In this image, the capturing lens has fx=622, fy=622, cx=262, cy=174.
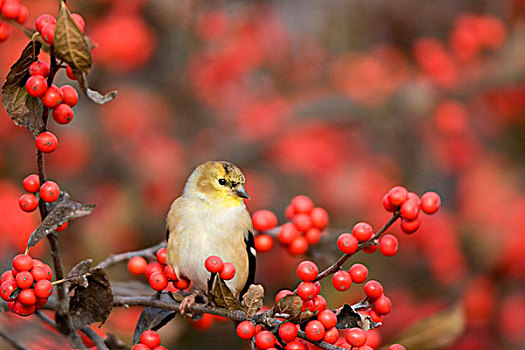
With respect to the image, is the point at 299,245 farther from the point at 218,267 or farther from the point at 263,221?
the point at 218,267

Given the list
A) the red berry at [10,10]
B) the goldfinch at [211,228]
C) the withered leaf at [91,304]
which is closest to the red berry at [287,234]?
the goldfinch at [211,228]

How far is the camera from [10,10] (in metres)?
1.36

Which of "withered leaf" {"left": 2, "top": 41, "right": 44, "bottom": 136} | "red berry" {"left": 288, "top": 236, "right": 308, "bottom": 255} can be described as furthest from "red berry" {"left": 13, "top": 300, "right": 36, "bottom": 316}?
"red berry" {"left": 288, "top": 236, "right": 308, "bottom": 255}

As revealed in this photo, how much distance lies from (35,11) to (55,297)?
2864 millimetres

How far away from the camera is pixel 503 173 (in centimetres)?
406

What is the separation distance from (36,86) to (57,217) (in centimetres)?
28

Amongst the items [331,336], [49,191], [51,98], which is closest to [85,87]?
[51,98]

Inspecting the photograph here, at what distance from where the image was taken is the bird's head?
233 cm

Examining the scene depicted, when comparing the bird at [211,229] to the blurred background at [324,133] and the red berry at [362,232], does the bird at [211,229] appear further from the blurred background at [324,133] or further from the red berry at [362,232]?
the blurred background at [324,133]

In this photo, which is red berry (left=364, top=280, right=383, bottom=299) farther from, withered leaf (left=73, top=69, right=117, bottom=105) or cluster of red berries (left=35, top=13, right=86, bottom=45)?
cluster of red berries (left=35, top=13, right=86, bottom=45)

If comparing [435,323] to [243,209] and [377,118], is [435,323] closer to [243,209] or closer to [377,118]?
[243,209]

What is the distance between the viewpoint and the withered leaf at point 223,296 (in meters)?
1.41

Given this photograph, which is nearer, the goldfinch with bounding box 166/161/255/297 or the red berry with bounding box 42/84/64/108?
the red berry with bounding box 42/84/64/108

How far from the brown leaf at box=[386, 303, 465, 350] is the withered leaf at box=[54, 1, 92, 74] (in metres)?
1.21
